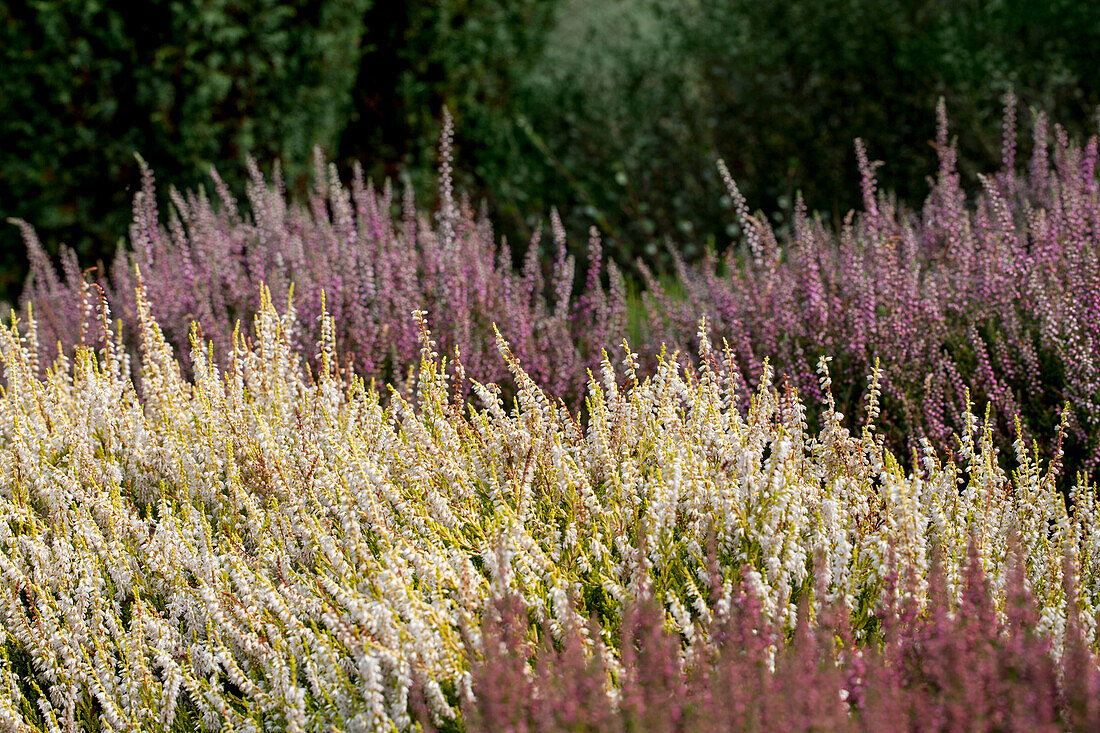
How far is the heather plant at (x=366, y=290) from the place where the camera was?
3.91 meters

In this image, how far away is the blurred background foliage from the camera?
18.2ft

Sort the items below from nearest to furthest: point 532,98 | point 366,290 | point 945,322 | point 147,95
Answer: point 945,322
point 366,290
point 147,95
point 532,98

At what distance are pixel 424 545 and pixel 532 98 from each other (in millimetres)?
5730

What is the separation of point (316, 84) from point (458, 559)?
4548mm

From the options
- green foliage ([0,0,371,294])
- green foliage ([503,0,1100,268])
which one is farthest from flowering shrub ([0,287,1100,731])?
green foliage ([503,0,1100,268])

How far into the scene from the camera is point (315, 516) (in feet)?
8.49

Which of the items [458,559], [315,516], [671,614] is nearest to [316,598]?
[458,559]

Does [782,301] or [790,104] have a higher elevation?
[790,104]

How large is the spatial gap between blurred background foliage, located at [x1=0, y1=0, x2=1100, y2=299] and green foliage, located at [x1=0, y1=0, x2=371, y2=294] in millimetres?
12

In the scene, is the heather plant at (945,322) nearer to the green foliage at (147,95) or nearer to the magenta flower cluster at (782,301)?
the magenta flower cluster at (782,301)

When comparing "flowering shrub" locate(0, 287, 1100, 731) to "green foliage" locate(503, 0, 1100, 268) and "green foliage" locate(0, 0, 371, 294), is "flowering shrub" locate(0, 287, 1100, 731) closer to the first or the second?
"green foliage" locate(0, 0, 371, 294)

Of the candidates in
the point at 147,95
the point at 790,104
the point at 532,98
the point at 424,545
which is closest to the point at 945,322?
the point at 424,545

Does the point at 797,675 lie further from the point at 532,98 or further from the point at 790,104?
the point at 532,98

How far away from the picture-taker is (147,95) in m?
5.54
